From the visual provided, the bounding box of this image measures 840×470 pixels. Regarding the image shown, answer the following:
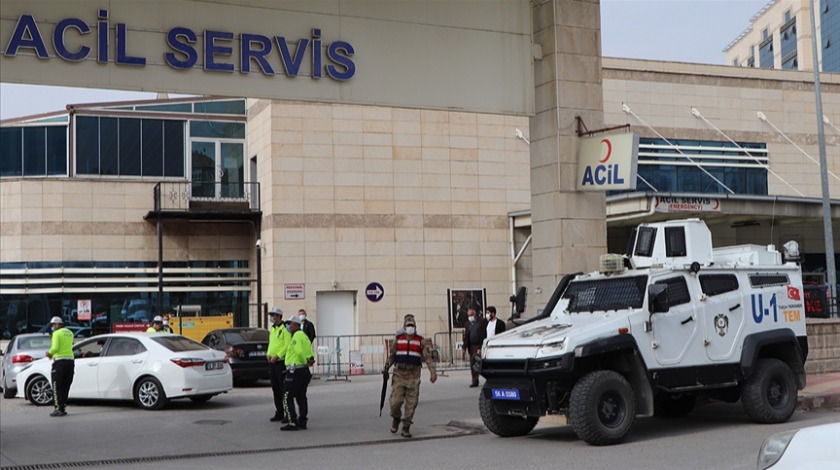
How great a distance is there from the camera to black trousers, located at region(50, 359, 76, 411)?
19.1 m

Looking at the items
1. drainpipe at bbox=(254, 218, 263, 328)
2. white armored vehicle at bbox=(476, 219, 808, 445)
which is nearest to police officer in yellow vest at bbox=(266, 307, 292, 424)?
white armored vehicle at bbox=(476, 219, 808, 445)

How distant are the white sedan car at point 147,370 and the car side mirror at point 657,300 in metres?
9.17

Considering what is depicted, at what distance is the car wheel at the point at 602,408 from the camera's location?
13367mm

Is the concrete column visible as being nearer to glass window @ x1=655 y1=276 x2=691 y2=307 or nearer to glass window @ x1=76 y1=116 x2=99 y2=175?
glass window @ x1=655 y1=276 x2=691 y2=307

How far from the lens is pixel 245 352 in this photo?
977 inches

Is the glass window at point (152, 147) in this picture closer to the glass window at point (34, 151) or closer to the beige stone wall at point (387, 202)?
the beige stone wall at point (387, 202)

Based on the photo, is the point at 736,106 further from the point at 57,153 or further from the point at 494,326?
the point at 57,153

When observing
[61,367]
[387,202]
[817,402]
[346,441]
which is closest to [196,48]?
[346,441]

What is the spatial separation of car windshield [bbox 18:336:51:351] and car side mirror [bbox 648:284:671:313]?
1532cm

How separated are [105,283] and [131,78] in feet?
60.6

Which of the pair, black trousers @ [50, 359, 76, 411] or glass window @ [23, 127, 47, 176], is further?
glass window @ [23, 127, 47, 176]

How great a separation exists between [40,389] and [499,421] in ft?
36.2

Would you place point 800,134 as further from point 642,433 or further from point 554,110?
point 642,433

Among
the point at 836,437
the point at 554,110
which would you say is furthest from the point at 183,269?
the point at 836,437
